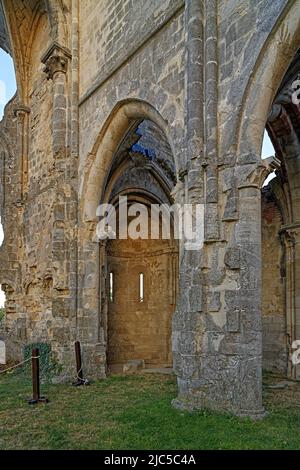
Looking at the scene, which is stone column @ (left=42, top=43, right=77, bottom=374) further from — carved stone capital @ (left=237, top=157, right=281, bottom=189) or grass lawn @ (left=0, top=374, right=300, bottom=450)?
carved stone capital @ (left=237, top=157, right=281, bottom=189)

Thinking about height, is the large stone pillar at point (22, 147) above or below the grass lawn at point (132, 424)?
above

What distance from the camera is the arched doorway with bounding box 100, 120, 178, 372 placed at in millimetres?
12373

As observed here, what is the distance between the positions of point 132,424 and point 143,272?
8614 mm

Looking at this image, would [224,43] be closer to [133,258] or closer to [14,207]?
[14,207]

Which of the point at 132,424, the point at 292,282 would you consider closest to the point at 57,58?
the point at 292,282

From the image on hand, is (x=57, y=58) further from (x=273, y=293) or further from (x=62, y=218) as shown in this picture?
(x=273, y=293)

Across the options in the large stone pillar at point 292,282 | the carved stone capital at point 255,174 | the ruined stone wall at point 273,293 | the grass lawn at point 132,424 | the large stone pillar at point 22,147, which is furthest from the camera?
the large stone pillar at point 22,147

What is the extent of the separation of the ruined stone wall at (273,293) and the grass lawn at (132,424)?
2.26 m

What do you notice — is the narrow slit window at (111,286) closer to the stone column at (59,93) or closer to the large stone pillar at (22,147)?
the large stone pillar at (22,147)

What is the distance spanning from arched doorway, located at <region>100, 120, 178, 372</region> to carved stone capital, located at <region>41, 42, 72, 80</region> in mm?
3657

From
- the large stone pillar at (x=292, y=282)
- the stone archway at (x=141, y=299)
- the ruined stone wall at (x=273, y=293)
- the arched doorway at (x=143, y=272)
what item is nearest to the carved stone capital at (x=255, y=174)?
the large stone pillar at (x=292, y=282)

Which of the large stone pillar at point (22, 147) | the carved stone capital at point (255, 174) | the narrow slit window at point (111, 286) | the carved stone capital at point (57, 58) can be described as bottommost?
the narrow slit window at point (111, 286)

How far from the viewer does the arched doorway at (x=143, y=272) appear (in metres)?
12.4

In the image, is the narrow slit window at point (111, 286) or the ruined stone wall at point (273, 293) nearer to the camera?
the ruined stone wall at point (273, 293)
